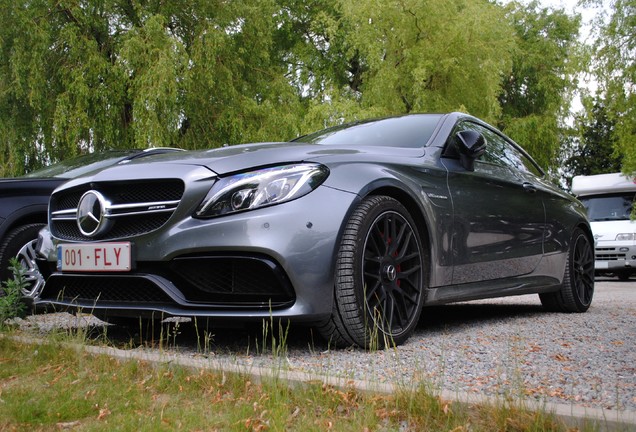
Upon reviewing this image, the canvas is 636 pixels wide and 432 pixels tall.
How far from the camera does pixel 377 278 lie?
12.8 ft

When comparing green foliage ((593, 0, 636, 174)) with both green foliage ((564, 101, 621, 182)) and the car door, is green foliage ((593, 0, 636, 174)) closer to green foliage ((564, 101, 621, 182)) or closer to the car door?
the car door

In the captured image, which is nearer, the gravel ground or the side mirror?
the gravel ground

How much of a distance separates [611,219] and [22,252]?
1553 cm

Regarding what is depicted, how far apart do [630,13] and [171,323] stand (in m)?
18.0

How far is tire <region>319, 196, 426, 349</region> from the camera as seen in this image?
3701 millimetres

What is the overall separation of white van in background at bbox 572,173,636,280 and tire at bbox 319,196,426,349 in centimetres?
1446

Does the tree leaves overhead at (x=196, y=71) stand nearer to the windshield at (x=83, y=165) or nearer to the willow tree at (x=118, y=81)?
the willow tree at (x=118, y=81)

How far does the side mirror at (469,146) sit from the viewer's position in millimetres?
4852

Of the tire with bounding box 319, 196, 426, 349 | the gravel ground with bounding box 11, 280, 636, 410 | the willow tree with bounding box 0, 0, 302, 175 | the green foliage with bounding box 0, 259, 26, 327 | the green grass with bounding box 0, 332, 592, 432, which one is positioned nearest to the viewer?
the green grass with bounding box 0, 332, 592, 432

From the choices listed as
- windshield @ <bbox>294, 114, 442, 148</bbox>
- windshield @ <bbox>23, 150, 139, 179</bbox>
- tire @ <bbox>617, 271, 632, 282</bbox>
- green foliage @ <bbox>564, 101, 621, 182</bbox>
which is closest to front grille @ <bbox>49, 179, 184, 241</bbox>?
windshield @ <bbox>294, 114, 442, 148</bbox>

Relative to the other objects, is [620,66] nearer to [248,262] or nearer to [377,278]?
[377,278]

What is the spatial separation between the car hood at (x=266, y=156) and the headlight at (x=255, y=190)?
7 centimetres

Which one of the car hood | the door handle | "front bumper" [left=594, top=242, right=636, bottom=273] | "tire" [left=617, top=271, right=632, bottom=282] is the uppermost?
the car hood

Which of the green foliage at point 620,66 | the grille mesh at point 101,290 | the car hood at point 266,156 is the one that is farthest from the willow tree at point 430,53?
the grille mesh at point 101,290
